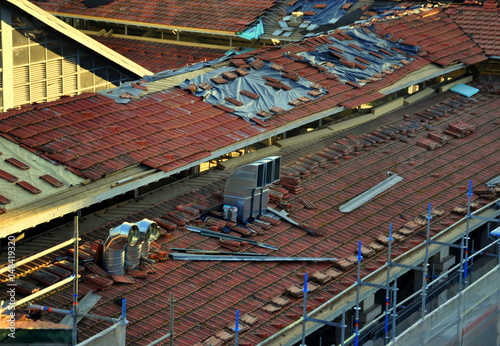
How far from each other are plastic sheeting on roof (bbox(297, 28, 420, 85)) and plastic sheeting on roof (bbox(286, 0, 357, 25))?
25.6 ft

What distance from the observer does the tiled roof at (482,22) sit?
58184 mm

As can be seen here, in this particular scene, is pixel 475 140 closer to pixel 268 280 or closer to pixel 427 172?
pixel 427 172

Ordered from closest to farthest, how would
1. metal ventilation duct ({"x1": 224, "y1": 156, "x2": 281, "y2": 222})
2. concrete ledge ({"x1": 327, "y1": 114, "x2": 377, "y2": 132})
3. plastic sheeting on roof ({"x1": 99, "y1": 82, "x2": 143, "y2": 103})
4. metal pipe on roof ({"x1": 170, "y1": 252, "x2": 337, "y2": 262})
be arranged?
metal pipe on roof ({"x1": 170, "y1": 252, "x2": 337, "y2": 262}), metal ventilation duct ({"x1": 224, "y1": 156, "x2": 281, "y2": 222}), plastic sheeting on roof ({"x1": 99, "y1": 82, "x2": 143, "y2": 103}), concrete ledge ({"x1": 327, "y1": 114, "x2": 377, "y2": 132})

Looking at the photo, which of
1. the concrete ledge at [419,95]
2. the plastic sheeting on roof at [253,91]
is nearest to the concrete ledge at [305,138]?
the plastic sheeting on roof at [253,91]

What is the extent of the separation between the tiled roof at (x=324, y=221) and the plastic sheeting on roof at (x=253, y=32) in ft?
38.4

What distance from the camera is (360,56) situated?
167 feet

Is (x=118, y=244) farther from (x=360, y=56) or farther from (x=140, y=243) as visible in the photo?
(x=360, y=56)

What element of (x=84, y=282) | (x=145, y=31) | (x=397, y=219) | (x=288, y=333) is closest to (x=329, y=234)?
(x=397, y=219)

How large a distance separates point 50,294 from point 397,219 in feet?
45.8

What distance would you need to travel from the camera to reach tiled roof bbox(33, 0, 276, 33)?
60.3 meters

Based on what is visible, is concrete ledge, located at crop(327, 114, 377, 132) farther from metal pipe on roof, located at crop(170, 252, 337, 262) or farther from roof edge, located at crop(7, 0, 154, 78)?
metal pipe on roof, located at crop(170, 252, 337, 262)

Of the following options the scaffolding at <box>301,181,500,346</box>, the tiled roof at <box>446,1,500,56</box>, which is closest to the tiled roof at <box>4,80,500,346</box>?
the scaffolding at <box>301,181,500,346</box>

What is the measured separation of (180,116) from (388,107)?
45.9ft

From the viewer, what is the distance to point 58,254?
105ft
